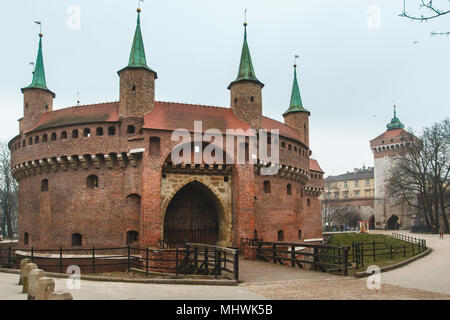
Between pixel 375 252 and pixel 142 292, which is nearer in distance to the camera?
pixel 142 292

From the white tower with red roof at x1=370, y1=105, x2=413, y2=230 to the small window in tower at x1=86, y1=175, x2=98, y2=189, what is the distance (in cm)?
5190

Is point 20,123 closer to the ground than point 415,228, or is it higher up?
higher up

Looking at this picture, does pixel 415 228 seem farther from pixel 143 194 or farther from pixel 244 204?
pixel 143 194

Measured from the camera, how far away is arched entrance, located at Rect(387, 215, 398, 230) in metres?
69.6

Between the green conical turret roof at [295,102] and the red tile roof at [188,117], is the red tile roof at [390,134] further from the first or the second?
the red tile roof at [188,117]

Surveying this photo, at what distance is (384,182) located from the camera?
6919 centimetres

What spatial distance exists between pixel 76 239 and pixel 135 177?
5.34 metres

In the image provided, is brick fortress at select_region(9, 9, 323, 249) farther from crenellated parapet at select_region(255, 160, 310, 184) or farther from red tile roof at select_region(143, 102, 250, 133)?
crenellated parapet at select_region(255, 160, 310, 184)

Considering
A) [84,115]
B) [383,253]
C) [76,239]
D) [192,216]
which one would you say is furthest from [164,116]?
[383,253]

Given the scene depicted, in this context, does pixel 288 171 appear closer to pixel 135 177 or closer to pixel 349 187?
pixel 135 177

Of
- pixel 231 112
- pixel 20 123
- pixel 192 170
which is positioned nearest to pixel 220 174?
pixel 192 170

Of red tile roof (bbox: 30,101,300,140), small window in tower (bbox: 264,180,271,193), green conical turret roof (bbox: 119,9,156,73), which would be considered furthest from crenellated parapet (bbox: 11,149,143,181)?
small window in tower (bbox: 264,180,271,193)

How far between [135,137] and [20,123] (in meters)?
10.4
